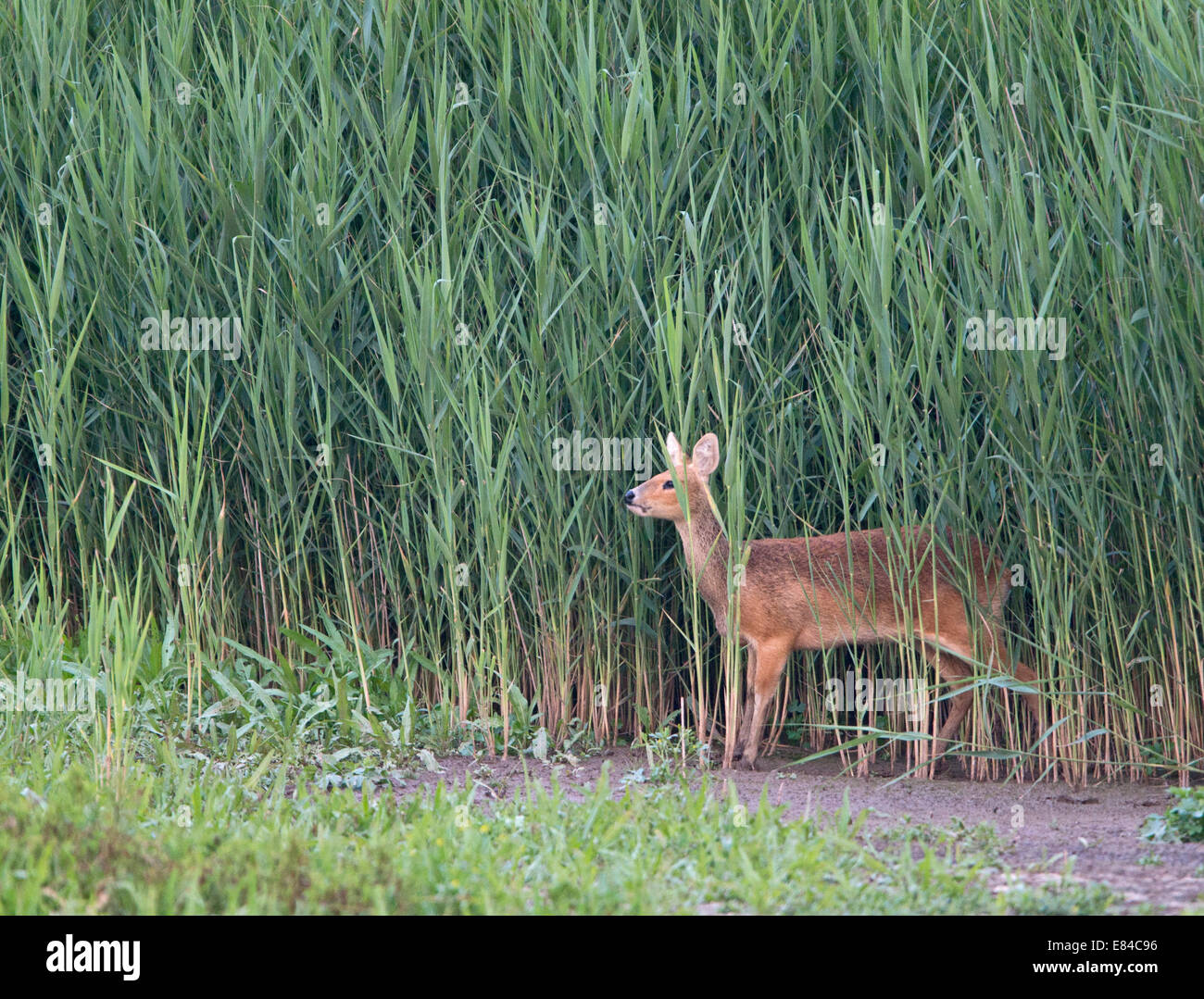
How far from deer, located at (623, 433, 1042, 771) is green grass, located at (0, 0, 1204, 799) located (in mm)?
137

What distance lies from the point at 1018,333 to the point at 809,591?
1.40m

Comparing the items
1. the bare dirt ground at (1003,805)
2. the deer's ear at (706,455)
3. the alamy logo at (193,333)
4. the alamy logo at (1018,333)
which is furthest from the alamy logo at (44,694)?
the alamy logo at (1018,333)

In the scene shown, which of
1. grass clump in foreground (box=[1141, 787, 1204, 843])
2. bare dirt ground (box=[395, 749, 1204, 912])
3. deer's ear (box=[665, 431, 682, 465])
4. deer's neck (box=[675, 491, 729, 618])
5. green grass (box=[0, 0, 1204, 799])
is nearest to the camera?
bare dirt ground (box=[395, 749, 1204, 912])

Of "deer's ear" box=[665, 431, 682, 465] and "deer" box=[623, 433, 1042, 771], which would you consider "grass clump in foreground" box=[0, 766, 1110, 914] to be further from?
"deer's ear" box=[665, 431, 682, 465]

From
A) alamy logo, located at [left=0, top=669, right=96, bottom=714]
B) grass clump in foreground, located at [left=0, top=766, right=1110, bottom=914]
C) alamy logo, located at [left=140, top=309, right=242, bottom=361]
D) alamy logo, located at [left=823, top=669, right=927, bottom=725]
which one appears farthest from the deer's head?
alamy logo, located at [left=0, top=669, right=96, bottom=714]

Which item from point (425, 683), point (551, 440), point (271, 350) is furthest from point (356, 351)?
point (425, 683)

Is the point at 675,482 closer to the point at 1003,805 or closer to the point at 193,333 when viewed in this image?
the point at 1003,805

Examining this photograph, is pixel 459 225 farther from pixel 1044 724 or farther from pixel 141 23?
pixel 1044 724

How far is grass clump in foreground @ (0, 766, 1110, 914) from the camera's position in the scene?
3.24m

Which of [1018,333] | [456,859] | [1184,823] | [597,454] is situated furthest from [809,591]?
[456,859]

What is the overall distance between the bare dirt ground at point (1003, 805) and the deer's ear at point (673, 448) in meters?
1.26

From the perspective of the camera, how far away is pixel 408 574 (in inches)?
218

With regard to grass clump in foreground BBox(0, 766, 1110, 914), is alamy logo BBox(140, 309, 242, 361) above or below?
above
